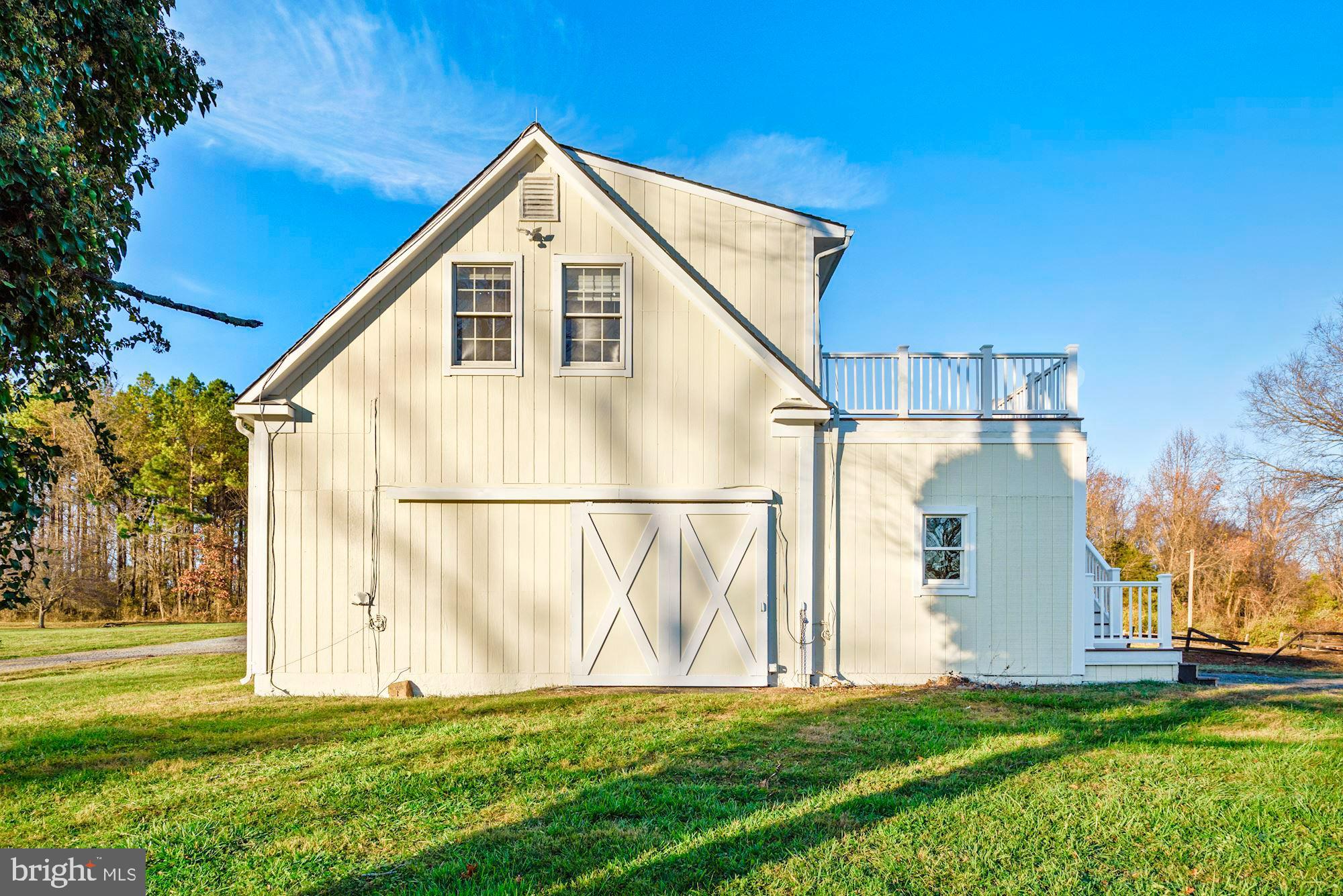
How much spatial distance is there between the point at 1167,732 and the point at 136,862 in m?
8.81

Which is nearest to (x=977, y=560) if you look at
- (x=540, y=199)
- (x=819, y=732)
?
(x=819, y=732)

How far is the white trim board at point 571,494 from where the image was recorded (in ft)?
30.6

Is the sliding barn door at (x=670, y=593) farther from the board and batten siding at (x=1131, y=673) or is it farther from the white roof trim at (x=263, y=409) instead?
the board and batten siding at (x=1131, y=673)

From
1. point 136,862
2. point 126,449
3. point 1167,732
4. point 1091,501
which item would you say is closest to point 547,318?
point 136,862

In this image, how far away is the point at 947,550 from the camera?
9859 millimetres

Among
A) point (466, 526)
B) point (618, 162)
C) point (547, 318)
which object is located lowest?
point (466, 526)

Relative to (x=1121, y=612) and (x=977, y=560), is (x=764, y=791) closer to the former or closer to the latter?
(x=977, y=560)

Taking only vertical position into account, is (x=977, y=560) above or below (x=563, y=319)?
below

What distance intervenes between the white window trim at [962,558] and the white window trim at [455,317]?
603 cm

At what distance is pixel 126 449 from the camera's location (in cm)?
2903

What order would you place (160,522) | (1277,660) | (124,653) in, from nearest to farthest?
(124,653)
(1277,660)
(160,522)

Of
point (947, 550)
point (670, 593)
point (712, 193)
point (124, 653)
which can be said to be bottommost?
point (124, 653)

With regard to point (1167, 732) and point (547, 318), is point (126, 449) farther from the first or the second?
point (1167, 732)

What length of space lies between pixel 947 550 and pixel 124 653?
17.1 metres
